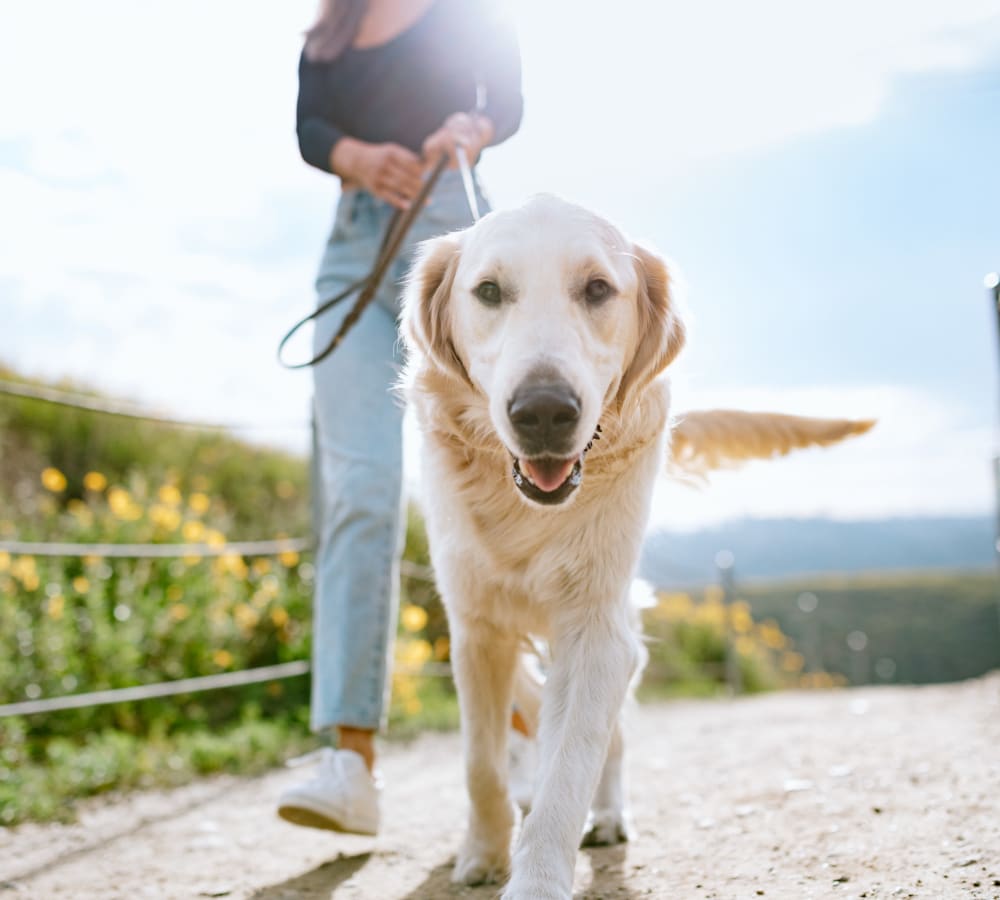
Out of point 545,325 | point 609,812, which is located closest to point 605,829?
point 609,812

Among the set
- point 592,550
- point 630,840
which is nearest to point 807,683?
point 630,840

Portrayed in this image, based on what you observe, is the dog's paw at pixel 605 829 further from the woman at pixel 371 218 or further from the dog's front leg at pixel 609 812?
the woman at pixel 371 218

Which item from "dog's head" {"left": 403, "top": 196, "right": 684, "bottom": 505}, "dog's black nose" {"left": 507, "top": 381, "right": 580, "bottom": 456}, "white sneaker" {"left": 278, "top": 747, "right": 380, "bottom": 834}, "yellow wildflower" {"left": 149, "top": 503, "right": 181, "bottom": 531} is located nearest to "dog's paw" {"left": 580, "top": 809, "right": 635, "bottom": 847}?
"white sneaker" {"left": 278, "top": 747, "right": 380, "bottom": 834}

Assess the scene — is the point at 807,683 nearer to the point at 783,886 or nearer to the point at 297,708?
the point at 297,708

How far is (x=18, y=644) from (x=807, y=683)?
7.66 meters

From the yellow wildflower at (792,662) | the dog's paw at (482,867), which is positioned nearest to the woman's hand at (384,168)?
the dog's paw at (482,867)

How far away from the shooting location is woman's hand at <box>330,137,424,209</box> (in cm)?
271

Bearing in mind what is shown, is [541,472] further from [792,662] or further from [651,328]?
[792,662]

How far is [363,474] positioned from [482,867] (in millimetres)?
1014

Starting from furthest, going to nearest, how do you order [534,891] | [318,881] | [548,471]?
[318,881]
[548,471]
[534,891]

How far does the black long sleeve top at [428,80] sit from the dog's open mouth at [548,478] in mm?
1280

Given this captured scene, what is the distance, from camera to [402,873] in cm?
248

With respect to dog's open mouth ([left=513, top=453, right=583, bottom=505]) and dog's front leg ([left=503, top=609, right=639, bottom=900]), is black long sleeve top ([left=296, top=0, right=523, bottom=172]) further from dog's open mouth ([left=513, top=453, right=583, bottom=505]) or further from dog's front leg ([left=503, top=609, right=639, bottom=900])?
dog's front leg ([left=503, top=609, right=639, bottom=900])

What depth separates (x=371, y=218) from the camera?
2861mm
